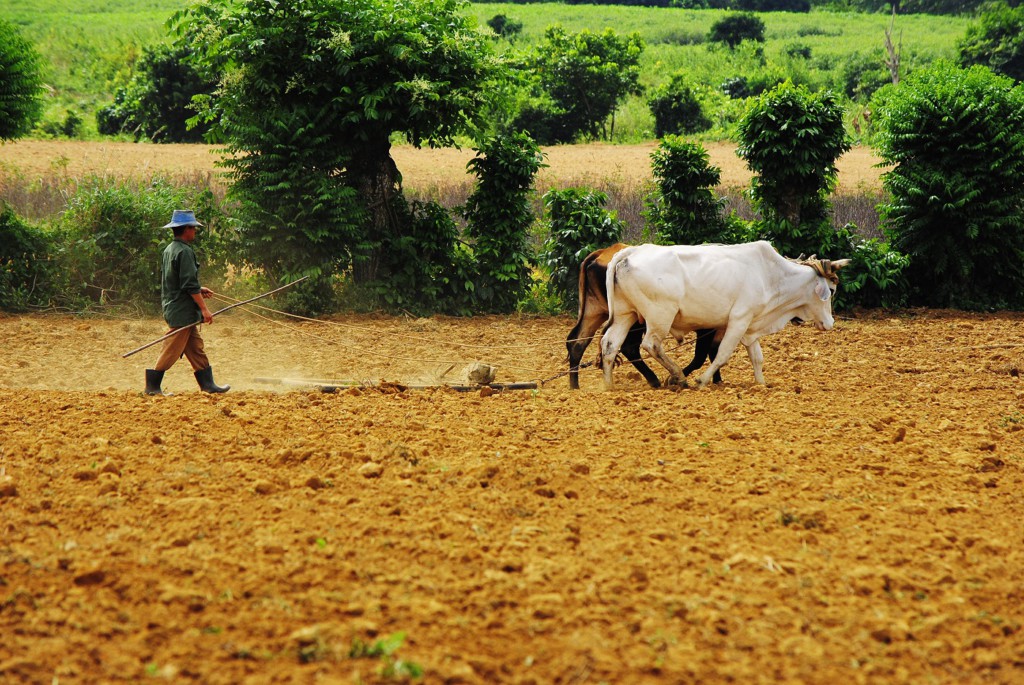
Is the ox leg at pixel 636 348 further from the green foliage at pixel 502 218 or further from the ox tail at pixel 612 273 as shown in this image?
the green foliage at pixel 502 218

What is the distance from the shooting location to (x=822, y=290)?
10.2 m

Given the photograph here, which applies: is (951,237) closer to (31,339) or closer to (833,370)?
(833,370)

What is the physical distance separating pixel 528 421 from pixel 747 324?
2888mm

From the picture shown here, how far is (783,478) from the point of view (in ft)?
20.3

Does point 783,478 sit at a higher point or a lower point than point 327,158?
lower

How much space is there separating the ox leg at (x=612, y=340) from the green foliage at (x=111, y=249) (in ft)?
23.5

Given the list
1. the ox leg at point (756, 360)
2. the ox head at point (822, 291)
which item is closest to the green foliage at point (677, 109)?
the ox head at point (822, 291)

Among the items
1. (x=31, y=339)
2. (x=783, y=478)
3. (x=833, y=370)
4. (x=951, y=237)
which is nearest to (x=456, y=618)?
(x=783, y=478)

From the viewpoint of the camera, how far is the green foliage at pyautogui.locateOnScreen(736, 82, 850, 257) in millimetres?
14812

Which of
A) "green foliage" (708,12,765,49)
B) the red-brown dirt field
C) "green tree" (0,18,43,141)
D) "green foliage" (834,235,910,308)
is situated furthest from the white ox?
"green foliage" (708,12,765,49)

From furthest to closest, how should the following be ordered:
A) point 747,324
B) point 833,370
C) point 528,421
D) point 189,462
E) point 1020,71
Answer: point 1020,71 < point 833,370 < point 747,324 < point 528,421 < point 189,462

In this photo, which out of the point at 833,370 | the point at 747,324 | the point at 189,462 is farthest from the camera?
the point at 833,370

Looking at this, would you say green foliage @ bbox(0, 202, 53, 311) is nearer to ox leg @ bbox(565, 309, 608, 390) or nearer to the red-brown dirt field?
the red-brown dirt field

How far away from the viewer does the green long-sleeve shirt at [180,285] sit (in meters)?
9.07
